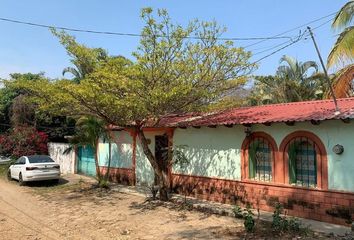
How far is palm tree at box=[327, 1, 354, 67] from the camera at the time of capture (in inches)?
509

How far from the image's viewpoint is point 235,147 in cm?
→ 1329

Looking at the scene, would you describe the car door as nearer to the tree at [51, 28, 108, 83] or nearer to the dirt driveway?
the dirt driveway

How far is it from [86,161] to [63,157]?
9.52ft

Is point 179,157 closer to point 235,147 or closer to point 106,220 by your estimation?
point 235,147

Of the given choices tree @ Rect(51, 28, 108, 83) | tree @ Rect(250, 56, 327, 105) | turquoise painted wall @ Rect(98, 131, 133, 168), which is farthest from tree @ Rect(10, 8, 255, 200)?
tree @ Rect(250, 56, 327, 105)

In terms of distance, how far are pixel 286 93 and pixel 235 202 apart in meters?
12.6

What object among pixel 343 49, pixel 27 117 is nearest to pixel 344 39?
pixel 343 49

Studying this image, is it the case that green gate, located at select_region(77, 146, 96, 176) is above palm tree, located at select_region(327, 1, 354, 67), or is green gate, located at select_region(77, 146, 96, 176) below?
below

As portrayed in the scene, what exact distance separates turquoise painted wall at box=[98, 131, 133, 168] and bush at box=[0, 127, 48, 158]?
23.0ft

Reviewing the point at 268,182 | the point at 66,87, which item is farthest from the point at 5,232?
the point at 268,182

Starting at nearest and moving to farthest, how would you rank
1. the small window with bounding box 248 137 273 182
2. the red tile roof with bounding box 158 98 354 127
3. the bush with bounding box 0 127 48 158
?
the red tile roof with bounding box 158 98 354 127 → the small window with bounding box 248 137 273 182 → the bush with bounding box 0 127 48 158

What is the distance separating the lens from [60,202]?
1474 cm

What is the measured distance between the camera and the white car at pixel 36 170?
19.0 meters

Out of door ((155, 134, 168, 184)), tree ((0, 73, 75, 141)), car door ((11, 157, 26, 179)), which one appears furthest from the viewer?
tree ((0, 73, 75, 141))
